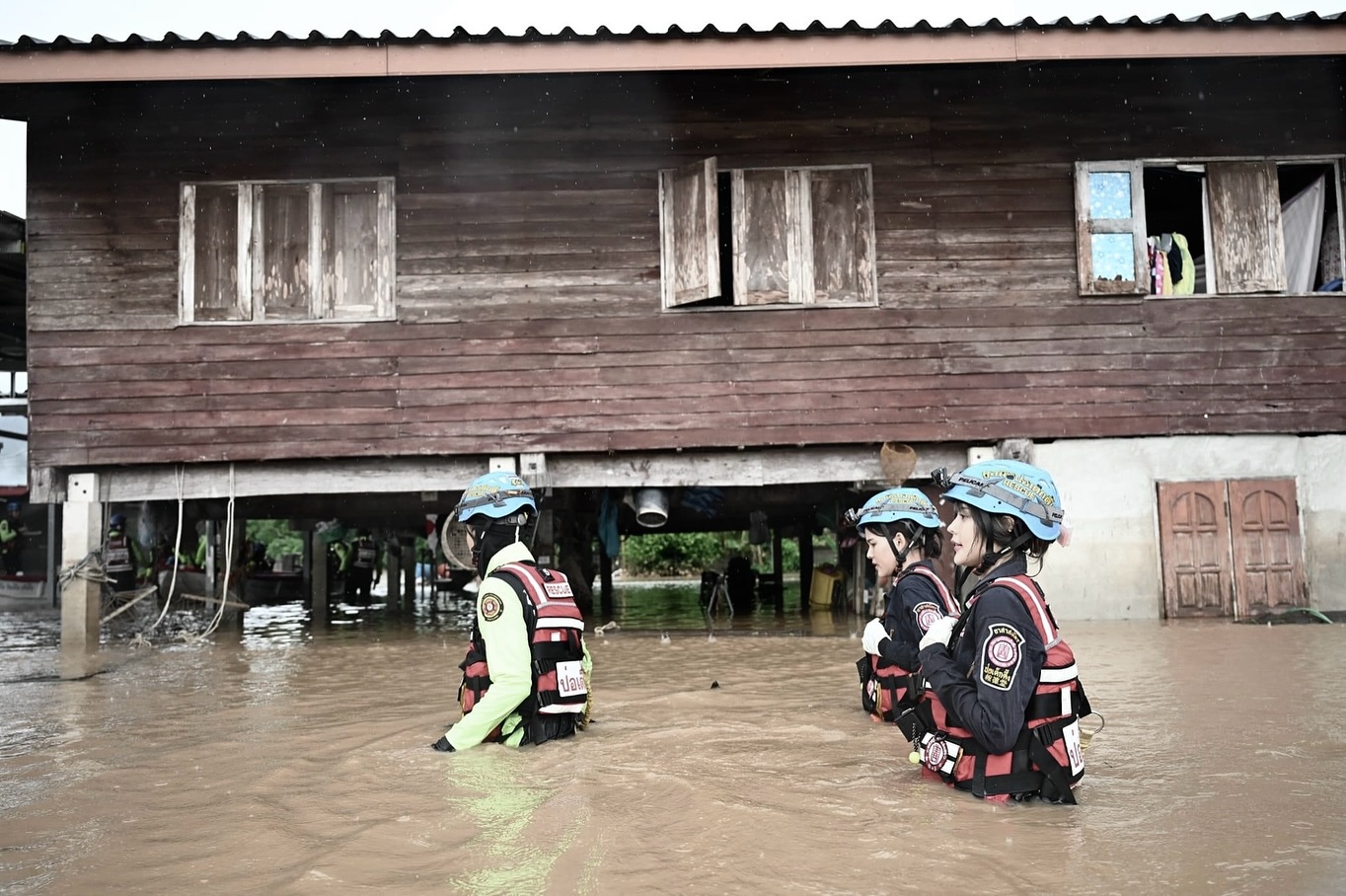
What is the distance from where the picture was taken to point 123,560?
16.7m

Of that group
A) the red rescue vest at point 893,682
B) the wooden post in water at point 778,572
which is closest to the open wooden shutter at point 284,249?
the red rescue vest at point 893,682

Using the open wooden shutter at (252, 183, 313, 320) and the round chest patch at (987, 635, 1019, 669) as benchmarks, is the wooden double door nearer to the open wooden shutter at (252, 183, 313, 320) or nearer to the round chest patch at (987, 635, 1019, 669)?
the round chest patch at (987, 635, 1019, 669)

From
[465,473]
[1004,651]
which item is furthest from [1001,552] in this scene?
[465,473]

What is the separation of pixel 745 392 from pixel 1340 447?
19.6 ft

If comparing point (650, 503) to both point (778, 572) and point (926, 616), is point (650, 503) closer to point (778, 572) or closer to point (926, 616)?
point (926, 616)

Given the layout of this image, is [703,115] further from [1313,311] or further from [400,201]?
[1313,311]

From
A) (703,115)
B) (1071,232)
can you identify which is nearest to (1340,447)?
(1071,232)

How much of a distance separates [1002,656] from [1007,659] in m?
0.02

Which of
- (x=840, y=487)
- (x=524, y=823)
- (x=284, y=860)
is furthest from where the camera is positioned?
(x=840, y=487)

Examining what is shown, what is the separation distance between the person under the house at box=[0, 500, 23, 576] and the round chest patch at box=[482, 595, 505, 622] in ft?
73.7

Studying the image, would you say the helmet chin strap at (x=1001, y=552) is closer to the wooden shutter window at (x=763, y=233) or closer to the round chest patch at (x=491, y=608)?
the round chest patch at (x=491, y=608)

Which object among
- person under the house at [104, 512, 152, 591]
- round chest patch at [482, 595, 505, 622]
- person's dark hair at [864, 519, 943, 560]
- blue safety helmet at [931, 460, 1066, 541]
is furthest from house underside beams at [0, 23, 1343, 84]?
person under the house at [104, 512, 152, 591]

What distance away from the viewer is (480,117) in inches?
423

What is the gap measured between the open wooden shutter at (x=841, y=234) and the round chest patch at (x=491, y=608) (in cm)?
669
